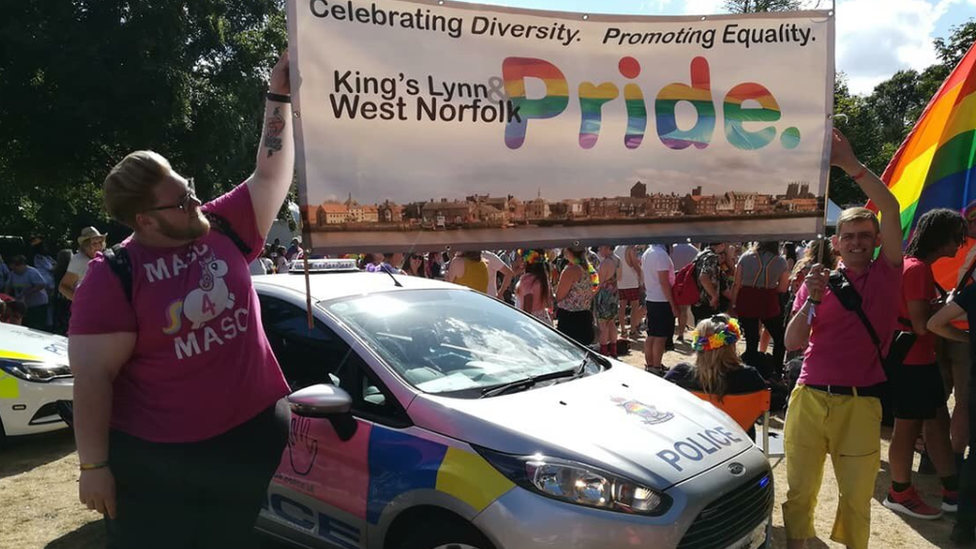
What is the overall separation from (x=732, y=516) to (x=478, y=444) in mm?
1077

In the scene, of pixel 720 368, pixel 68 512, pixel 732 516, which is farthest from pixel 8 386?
pixel 732 516

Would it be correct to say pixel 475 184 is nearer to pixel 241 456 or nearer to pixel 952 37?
pixel 241 456

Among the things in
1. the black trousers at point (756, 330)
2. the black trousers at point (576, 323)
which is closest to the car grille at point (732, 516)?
the black trousers at point (576, 323)

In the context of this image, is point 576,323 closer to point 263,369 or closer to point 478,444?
point 478,444

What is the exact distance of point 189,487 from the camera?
207cm

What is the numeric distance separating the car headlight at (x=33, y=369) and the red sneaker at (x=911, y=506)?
21.0 feet

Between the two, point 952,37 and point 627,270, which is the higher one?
point 952,37

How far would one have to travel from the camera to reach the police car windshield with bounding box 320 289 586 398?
304 cm

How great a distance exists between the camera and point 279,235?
34.5 metres

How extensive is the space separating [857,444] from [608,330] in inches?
216

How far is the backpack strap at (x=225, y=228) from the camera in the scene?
2.27 m

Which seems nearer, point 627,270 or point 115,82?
point 627,270

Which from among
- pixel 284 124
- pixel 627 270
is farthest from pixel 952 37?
pixel 284 124

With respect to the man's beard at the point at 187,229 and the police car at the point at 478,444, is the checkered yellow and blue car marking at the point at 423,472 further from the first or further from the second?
the man's beard at the point at 187,229
